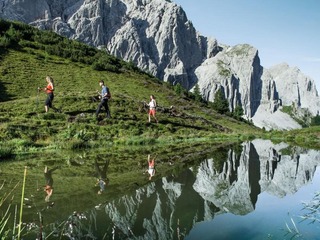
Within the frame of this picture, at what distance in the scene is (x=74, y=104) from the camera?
1448 inches

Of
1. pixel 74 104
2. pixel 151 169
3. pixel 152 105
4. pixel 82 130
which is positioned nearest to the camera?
pixel 151 169

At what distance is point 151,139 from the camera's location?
25.9m

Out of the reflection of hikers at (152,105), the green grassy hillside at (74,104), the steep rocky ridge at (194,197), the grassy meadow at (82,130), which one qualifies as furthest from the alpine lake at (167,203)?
the reflection of hikers at (152,105)

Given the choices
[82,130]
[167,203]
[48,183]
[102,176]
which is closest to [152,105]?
[82,130]

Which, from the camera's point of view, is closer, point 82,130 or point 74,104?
point 82,130

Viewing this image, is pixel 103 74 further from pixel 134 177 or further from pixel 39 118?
pixel 134 177

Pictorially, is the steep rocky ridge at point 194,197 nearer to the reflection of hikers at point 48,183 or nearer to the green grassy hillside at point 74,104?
the reflection of hikers at point 48,183

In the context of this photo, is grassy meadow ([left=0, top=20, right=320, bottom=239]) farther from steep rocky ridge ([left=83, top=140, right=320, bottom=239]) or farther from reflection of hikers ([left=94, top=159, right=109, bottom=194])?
steep rocky ridge ([left=83, top=140, right=320, bottom=239])

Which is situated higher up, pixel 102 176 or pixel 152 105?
pixel 152 105

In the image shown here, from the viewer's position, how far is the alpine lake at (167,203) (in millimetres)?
5707

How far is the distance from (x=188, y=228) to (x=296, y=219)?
204 centimetres

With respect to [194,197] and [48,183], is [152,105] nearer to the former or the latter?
[48,183]

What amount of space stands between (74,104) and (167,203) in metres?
30.8

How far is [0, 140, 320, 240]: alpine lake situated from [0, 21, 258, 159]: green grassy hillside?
918 centimetres
